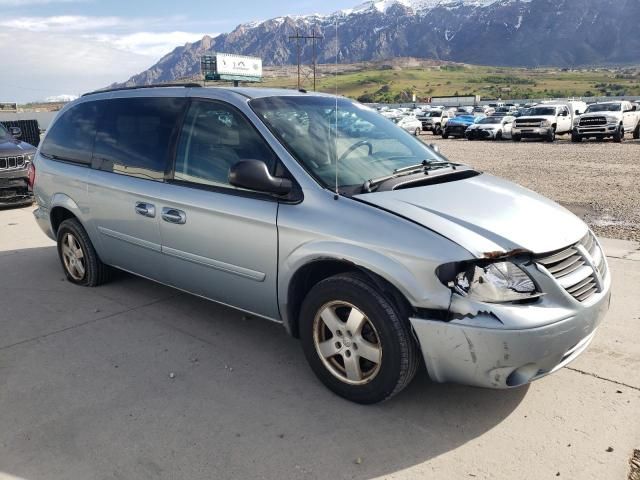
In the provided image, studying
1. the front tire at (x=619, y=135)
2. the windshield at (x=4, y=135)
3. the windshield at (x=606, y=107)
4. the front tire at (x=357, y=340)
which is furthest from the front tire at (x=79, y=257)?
the windshield at (x=606, y=107)

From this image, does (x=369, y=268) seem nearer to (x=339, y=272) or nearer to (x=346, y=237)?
(x=346, y=237)

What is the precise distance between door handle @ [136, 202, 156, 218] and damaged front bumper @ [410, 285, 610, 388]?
221 centimetres

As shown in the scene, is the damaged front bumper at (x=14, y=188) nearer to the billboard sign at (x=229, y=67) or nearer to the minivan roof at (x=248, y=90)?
the minivan roof at (x=248, y=90)

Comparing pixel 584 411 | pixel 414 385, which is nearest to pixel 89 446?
pixel 414 385

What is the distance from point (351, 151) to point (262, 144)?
1.89 ft

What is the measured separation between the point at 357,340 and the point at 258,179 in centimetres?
107

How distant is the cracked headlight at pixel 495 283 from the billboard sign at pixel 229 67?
75952mm

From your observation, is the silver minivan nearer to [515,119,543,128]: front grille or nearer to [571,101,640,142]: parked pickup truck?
[571,101,640,142]: parked pickup truck

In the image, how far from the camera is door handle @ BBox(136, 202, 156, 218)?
158 inches

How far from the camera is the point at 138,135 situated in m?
4.27

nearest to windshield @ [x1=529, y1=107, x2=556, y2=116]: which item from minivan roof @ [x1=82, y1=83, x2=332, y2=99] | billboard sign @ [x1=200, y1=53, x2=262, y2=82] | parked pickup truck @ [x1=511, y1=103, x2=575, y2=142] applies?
parked pickup truck @ [x1=511, y1=103, x2=575, y2=142]

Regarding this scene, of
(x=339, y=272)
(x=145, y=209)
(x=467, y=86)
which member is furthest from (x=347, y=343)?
(x=467, y=86)

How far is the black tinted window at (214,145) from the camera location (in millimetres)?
3506

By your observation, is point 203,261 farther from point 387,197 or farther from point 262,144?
point 387,197
